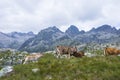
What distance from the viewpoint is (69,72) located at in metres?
25.3

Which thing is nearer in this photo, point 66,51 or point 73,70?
point 73,70

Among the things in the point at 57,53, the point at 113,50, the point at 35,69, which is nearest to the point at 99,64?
the point at 35,69

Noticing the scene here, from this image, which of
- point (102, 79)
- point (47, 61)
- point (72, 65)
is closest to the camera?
point (102, 79)

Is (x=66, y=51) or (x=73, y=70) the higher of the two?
(x=66, y=51)

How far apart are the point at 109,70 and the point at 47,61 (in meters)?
6.89

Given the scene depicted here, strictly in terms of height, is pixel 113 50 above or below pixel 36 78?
above

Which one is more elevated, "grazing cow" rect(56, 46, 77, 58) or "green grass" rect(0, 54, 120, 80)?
"grazing cow" rect(56, 46, 77, 58)

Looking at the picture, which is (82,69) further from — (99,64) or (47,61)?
(47,61)

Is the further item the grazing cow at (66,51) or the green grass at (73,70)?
the grazing cow at (66,51)

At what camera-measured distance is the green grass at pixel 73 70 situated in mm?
23969

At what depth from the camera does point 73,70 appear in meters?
25.7

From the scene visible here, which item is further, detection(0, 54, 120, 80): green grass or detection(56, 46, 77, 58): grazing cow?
detection(56, 46, 77, 58): grazing cow

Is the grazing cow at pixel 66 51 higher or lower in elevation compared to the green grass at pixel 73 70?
higher

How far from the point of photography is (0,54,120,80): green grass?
944 inches
